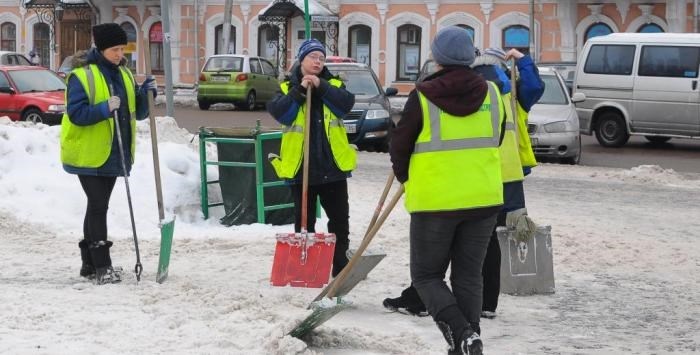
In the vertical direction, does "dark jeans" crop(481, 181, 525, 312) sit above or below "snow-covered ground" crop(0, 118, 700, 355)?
above

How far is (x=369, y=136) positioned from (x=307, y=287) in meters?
12.1

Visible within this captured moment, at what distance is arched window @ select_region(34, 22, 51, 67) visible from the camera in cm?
4733

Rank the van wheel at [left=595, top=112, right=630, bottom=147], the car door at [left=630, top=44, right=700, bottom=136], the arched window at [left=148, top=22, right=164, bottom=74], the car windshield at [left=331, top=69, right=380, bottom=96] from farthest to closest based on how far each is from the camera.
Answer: the arched window at [left=148, top=22, right=164, bottom=74]
the van wheel at [left=595, top=112, right=630, bottom=147]
the car door at [left=630, top=44, right=700, bottom=136]
the car windshield at [left=331, top=69, right=380, bottom=96]

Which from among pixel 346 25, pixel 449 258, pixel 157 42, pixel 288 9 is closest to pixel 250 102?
pixel 288 9

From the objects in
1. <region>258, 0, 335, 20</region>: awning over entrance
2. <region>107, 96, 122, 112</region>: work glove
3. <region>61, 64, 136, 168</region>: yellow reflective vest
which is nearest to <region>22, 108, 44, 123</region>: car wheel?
<region>61, 64, 136, 168</region>: yellow reflective vest

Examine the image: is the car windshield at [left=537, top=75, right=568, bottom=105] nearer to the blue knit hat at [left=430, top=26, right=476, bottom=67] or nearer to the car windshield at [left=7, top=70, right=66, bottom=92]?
the car windshield at [left=7, top=70, right=66, bottom=92]

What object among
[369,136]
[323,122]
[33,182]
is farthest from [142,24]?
[323,122]

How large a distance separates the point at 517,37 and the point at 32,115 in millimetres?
19314

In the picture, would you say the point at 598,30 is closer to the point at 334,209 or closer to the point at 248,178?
the point at 248,178

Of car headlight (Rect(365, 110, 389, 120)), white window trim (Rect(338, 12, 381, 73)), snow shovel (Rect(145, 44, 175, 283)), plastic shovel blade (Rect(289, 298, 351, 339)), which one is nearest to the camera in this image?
plastic shovel blade (Rect(289, 298, 351, 339))

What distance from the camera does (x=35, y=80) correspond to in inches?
917

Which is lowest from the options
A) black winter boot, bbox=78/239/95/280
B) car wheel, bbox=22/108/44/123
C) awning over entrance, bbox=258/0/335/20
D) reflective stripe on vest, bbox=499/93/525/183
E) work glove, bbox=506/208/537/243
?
black winter boot, bbox=78/239/95/280

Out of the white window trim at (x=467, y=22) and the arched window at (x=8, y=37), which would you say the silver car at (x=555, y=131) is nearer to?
the white window trim at (x=467, y=22)

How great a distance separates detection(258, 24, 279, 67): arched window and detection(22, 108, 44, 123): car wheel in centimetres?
2024
